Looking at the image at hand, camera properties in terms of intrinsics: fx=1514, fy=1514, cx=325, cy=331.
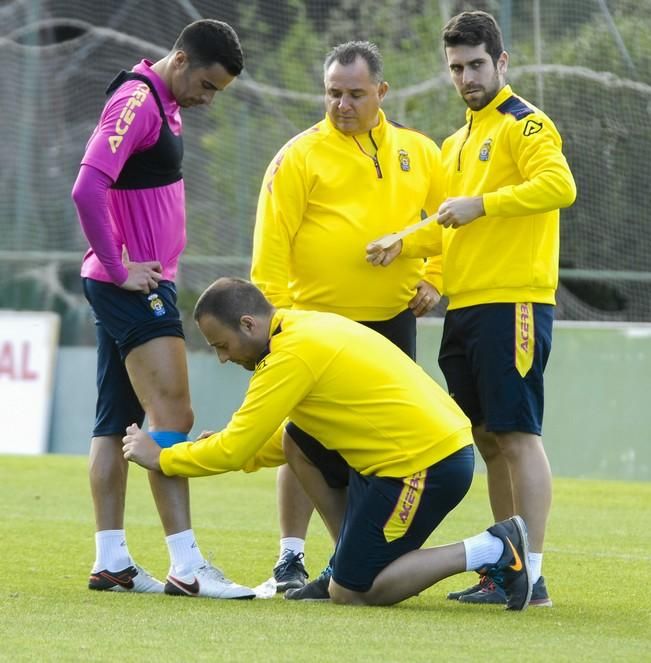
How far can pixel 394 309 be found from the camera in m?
5.97

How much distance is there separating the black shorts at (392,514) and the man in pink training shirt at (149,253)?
1.42 ft

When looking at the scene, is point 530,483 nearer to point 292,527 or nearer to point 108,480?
point 292,527

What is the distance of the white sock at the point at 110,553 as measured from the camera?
5.63 meters

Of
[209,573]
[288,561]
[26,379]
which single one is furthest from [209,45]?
[26,379]

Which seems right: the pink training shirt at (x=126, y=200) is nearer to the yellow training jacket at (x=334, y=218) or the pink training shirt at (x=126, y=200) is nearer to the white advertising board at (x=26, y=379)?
the yellow training jacket at (x=334, y=218)

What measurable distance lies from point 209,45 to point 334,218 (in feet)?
2.77

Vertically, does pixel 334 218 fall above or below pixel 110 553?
above

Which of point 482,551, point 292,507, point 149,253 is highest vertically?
point 149,253

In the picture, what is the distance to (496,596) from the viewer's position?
545cm

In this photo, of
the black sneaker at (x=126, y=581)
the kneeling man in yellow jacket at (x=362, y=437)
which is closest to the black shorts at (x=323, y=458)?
the kneeling man in yellow jacket at (x=362, y=437)

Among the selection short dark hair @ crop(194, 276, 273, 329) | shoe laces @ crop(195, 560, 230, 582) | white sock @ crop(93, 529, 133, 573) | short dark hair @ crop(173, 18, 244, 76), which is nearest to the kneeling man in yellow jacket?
short dark hair @ crop(194, 276, 273, 329)

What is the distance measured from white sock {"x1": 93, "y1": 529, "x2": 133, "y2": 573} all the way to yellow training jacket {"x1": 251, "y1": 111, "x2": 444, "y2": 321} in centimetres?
109

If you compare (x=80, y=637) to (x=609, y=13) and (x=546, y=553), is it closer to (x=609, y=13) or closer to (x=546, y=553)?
(x=546, y=553)

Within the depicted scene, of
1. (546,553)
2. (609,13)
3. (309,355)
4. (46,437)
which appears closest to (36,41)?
(46,437)
